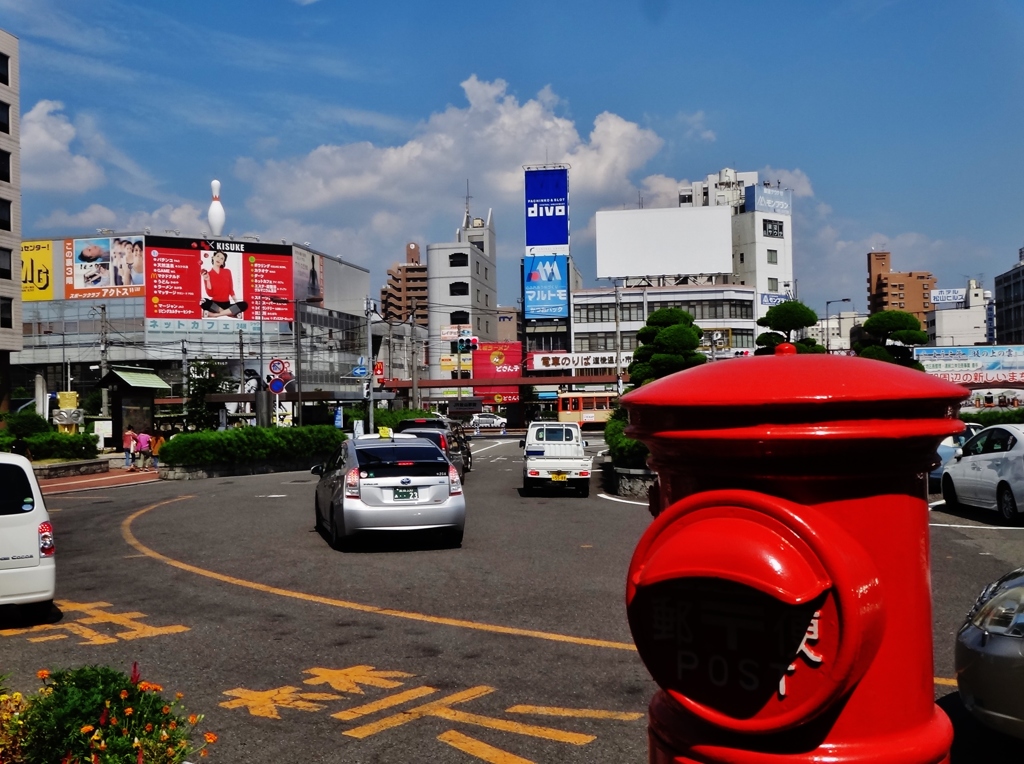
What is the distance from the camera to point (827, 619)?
1.93 metres

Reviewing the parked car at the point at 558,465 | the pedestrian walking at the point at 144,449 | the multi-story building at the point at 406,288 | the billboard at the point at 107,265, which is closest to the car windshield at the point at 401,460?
the parked car at the point at 558,465

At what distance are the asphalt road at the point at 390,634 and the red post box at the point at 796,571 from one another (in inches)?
122

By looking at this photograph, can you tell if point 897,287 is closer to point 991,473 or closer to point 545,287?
point 545,287

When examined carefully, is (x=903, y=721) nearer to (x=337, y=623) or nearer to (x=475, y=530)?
(x=337, y=623)

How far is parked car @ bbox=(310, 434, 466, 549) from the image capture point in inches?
497

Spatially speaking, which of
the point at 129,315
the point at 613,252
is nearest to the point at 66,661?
the point at 613,252

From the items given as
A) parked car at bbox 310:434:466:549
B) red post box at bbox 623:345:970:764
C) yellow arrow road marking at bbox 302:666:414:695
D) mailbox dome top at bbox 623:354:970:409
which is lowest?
yellow arrow road marking at bbox 302:666:414:695

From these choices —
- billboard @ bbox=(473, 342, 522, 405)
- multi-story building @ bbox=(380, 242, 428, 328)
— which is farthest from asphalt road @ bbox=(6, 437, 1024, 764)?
multi-story building @ bbox=(380, 242, 428, 328)

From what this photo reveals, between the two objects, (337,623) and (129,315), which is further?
(129,315)

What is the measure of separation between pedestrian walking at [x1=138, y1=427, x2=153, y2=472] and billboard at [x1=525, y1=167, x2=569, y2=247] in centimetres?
5221

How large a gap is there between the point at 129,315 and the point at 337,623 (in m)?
81.1

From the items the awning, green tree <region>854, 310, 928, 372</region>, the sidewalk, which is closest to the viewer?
the sidewalk

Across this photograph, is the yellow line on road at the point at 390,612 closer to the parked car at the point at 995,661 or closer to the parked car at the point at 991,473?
the parked car at the point at 995,661

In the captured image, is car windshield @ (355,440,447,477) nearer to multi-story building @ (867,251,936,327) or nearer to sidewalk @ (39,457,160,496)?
sidewalk @ (39,457,160,496)
